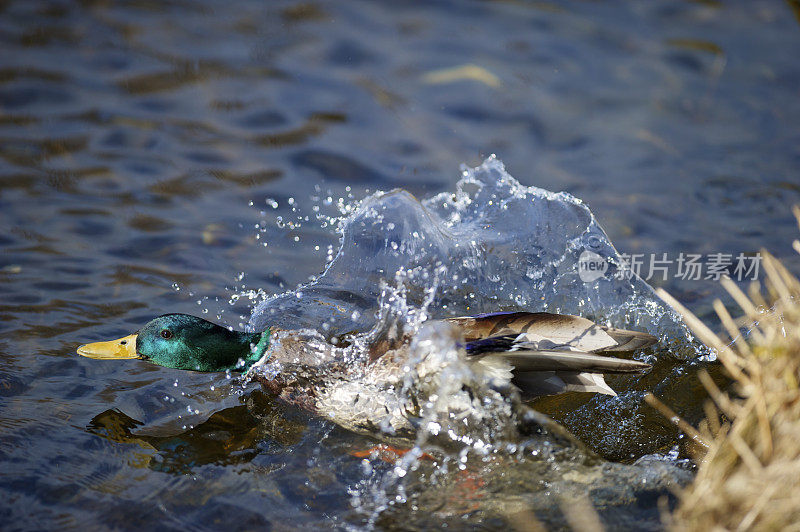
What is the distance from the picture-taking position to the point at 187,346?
3383 millimetres

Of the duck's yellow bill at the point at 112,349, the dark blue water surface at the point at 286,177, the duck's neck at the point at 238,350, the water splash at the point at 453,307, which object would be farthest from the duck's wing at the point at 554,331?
the duck's yellow bill at the point at 112,349

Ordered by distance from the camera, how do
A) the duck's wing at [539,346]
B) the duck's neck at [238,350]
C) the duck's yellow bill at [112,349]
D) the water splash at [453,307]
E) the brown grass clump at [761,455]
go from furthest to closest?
the duck's neck at [238,350]
the duck's yellow bill at [112,349]
the water splash at [453,307]
the duck's wing at [539,346]
the brown grass clump at [761,455]

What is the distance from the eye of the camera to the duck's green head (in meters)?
3.31

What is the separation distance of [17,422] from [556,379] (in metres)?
2.21

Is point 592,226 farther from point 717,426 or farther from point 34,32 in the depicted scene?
point 34,32

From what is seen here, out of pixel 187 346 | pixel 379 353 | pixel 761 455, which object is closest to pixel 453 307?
pixel 379 353

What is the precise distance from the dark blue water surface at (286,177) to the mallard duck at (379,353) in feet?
0.41

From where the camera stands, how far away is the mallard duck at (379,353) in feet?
9.39

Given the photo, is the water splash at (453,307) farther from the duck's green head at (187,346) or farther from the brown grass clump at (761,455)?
the brown grass clump at (761,455)

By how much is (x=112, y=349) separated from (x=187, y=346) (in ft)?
1.02

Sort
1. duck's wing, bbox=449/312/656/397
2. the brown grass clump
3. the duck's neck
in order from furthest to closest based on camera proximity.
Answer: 1. the duck's neck
2. duck's wing, bbox=449/312/656/397
3. the brown grass clump

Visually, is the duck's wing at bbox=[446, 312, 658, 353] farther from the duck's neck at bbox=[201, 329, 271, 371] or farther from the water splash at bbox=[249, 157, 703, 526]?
the duck's neck at bbox=[201, 329, 271, 371]

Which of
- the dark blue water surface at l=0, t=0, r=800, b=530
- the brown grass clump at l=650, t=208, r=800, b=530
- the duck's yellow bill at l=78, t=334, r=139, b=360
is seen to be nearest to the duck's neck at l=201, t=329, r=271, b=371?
the dark blue water surface at l=0, t=0, r=800, b=530

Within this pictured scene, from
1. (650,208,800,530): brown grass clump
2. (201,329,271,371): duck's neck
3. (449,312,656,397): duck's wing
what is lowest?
(201,329,271,371): duck's neck
